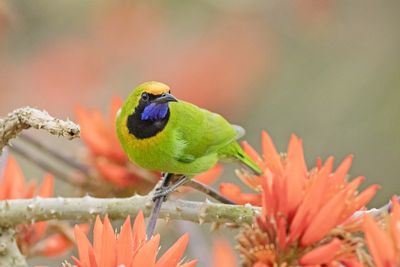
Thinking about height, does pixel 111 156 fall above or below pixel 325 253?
above

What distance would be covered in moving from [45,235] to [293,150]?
67 centimetres

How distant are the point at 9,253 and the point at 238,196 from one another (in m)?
0.34

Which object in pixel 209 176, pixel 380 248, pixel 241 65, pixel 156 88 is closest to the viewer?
pixel 380 248

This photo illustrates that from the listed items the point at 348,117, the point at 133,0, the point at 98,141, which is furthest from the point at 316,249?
the point at 348,117

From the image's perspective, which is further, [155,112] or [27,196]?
[155,112]

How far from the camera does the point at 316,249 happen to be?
98 cm

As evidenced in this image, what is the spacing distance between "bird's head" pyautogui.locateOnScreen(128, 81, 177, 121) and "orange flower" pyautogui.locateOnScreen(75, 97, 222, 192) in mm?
84

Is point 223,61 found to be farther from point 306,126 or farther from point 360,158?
point 360,158

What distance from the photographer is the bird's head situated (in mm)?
1732

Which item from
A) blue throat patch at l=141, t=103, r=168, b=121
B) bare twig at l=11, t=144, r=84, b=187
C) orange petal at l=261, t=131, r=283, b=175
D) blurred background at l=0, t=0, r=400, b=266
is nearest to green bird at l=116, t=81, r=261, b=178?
blue throat patch at l=141, t=103, r=168, b=121

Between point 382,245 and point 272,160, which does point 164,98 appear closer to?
point 272,160

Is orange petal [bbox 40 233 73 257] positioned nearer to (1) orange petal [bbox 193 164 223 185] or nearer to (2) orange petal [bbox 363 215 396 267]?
(1) orange petal [bbox 193 164 223 185]

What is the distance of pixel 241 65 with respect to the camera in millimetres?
5367

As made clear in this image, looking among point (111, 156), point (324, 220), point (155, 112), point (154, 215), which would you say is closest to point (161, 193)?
point (154, 215)
